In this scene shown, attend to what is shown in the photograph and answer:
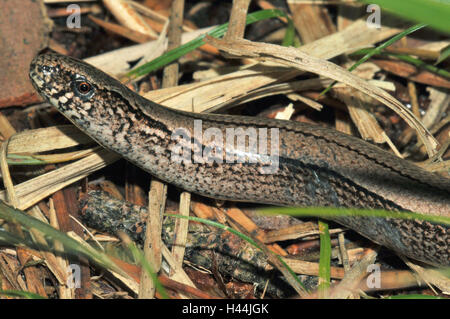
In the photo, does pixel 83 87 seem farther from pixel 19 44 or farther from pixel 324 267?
pixel 324 267

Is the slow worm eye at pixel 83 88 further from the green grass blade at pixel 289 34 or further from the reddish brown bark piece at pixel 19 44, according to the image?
the green grass blade at pixel 289 34

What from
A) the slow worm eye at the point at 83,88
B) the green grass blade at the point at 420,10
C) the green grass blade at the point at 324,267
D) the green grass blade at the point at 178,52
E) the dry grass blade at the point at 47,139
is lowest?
the green grass blade at the point at 324,267

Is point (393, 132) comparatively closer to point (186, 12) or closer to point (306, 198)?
point (306, 198)

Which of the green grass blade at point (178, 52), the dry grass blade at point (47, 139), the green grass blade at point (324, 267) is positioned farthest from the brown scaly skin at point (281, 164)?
the green grass blade at point (178, 52)

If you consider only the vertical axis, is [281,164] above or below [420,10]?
below

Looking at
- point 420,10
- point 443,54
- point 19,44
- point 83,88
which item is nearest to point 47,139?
point 83,88

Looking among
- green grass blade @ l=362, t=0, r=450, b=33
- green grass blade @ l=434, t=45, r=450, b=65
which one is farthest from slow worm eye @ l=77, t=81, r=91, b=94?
green grass blade @ l=434, t=45, r=450, b=65

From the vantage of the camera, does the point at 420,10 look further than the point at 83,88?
No
